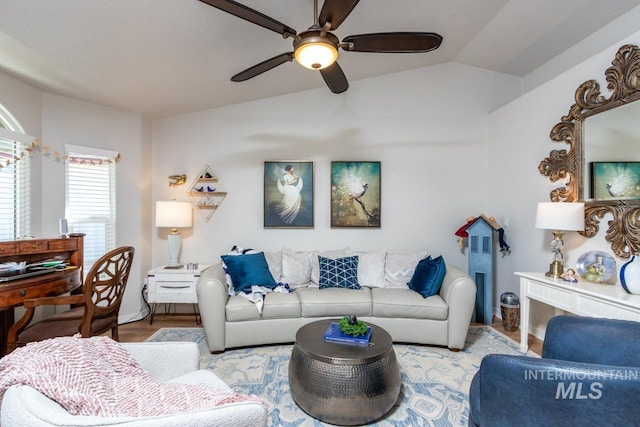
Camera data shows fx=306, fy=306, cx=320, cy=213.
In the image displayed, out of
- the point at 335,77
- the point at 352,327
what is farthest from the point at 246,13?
the point at 352,327

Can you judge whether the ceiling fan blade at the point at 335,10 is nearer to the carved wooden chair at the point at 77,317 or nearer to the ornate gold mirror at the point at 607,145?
the carved wooden chair at the point at 77,317

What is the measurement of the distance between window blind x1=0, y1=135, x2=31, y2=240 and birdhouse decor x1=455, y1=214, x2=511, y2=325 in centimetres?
463

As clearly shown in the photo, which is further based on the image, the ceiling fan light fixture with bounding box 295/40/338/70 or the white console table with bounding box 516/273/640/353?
the white console table with bounding box 516/273/640/353

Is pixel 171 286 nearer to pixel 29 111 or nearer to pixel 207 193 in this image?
pixel 207 193

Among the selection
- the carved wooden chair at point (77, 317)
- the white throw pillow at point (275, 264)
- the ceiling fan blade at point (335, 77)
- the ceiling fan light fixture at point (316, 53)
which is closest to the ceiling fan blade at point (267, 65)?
the ceiling fan light fixture at point (316, 53)

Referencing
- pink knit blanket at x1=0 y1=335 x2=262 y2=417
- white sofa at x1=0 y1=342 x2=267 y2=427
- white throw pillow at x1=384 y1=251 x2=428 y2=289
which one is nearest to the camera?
white sofa at x1=0 y1=342 x2=267 y2=427

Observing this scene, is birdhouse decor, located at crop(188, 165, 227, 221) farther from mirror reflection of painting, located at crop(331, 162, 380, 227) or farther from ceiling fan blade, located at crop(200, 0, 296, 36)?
ceiling fan blade, located at crop(200, 0, 296, 36)

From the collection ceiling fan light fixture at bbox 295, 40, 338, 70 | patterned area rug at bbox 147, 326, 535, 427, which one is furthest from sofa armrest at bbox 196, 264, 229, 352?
ceiling fan light fixture at bbox 295, 40, 338, 70

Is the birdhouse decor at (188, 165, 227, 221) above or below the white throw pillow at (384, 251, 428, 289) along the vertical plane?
above

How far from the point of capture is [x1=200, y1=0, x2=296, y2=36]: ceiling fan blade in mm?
1513

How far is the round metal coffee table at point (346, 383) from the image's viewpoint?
1.79 metres

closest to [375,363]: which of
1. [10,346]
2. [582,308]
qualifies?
[582,308]

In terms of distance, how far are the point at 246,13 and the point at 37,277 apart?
2.32m

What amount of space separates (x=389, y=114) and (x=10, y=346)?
164 inches
